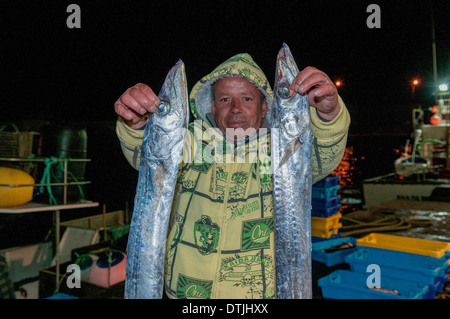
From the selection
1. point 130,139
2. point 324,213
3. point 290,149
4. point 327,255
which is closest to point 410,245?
point 327,255

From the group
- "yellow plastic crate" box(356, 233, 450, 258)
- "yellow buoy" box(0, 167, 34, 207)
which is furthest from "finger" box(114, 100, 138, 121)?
"yellow plastic crate" box(356, 233, 450, 258)

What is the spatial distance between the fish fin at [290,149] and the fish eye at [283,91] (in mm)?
267

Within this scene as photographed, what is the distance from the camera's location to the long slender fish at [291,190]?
178cm

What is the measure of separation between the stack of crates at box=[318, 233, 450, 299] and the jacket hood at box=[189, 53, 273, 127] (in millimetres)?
2267

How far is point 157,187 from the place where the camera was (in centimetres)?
185

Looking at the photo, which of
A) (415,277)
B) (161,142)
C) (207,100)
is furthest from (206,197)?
(415,277)

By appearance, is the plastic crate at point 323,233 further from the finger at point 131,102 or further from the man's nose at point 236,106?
the finger at point 131,102

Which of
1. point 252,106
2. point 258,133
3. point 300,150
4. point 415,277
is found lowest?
point 415,277

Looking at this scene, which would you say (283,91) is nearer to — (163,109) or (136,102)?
(163,109)

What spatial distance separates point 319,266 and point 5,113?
7313cm

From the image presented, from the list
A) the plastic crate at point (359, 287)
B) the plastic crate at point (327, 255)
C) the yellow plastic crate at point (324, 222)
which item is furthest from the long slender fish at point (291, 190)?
the yellow plastic crate at point (324, 222)

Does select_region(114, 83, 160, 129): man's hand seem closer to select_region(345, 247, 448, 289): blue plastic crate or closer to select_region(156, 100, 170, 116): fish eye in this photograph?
select_region(156, 100, 170, 116): fish eye

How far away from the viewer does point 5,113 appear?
6072 cm

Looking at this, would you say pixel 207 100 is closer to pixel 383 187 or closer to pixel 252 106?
pixel 252 106
